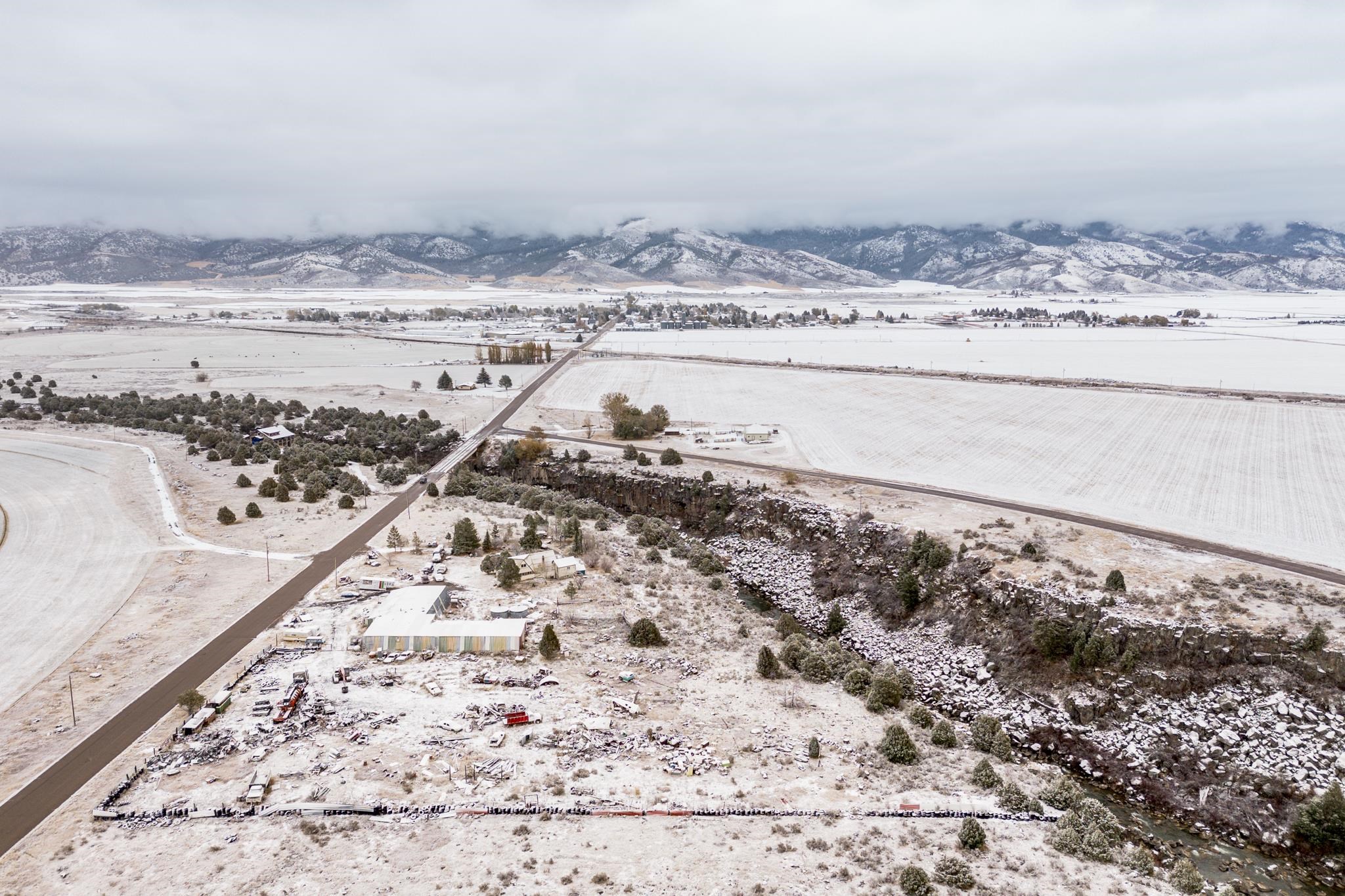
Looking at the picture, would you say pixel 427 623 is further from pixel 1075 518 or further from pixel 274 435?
pixel 274 435

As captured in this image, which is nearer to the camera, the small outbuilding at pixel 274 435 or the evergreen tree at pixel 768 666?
the evergreen tree at pixel 768 666

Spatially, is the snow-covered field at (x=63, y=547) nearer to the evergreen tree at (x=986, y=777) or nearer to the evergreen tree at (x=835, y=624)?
the evergreen tree at (x=835, y=624)

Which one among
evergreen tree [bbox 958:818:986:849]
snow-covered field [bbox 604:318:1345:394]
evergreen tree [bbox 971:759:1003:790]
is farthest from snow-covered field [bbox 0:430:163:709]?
snow-covered field [bbox 604:318:1345:394]

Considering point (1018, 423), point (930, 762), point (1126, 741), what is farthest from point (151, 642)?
point (1018, 423)

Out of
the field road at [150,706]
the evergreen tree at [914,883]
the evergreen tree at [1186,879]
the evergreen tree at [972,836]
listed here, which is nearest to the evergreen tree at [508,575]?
the field road at [150,706]

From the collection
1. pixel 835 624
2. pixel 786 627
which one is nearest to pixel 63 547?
pixel 786 627

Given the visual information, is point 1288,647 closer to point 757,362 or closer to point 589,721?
point 589,721
